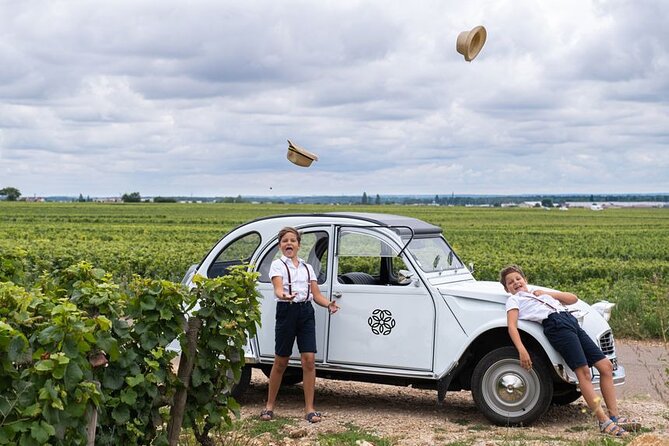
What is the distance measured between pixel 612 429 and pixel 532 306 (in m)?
1.27

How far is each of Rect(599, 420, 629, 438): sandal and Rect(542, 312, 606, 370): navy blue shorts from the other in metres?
0.53

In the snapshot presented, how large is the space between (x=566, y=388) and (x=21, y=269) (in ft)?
16.4

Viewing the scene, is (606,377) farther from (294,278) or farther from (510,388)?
(294,278)

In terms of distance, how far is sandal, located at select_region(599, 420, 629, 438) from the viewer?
26.7ft

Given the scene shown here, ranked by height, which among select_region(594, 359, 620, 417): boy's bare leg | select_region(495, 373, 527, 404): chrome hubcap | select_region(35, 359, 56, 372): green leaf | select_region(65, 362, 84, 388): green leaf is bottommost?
select_region(495, 373, 527, 404): chrome hubcap

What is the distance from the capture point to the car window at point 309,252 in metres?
10.0

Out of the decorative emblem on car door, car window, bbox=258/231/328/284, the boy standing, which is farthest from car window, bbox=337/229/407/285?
the boy standing

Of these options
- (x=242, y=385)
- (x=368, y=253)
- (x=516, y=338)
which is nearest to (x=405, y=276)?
(x=368, y=253)

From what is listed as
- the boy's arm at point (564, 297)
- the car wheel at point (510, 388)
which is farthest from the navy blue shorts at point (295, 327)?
the boy's arm at point (564, 297)

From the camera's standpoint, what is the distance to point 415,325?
9094 mm

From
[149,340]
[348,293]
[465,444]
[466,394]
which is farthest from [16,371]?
[466,394]

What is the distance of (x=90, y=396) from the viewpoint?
512 cm

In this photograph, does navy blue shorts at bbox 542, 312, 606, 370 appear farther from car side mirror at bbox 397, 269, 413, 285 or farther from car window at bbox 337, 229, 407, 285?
car window at bbox 337, 229, 407, 285

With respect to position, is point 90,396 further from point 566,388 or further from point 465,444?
point 566,388
